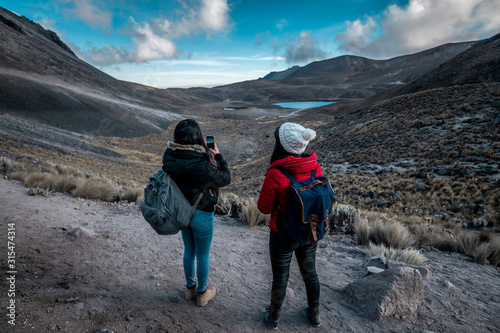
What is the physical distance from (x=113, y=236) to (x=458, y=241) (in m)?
6.38

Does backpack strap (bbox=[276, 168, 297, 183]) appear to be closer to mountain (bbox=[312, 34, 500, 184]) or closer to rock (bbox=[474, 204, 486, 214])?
rock (bbox=[474, 204, 486, 214])

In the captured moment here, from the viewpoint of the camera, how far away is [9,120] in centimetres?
2116

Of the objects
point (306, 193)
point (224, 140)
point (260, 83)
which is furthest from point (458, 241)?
point (260, 83)

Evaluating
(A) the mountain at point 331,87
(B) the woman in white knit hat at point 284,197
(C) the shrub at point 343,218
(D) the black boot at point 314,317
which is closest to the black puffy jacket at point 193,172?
(B) the woman in white knit hat at point 284,197

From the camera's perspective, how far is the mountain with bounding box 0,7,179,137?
29559 millimetres

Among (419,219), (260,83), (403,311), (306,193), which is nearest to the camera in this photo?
(306,193)

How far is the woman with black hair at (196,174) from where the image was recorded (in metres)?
2.29

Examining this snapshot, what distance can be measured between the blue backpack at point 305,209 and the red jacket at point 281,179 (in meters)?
0.04

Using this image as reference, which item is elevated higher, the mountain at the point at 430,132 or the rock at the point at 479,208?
the mountain at the point at 430,132

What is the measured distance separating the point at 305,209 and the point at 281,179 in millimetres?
323

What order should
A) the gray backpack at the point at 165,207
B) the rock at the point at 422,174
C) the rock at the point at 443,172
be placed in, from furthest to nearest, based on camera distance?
the rock at the point at 422,174, the rock at the point at 443,172, the gray backpack at the point at 165,207

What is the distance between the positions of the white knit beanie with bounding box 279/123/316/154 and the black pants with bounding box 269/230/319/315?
798 millimetres

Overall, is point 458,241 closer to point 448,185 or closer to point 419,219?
point 419,219

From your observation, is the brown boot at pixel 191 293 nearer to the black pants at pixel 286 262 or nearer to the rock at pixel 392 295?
the black pants at pixel 286 262
